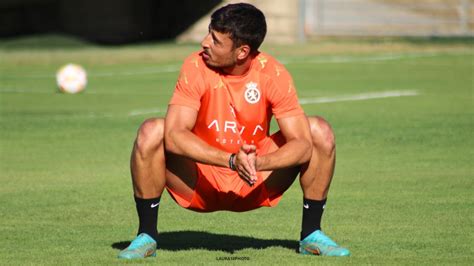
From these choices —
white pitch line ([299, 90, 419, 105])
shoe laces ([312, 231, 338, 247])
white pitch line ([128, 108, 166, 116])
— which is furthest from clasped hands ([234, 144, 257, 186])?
white pitch line ([299, 90, 419, 105])

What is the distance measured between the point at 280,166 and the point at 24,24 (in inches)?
1237

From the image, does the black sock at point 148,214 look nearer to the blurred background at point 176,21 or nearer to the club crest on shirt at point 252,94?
the club crest on shirt at point 252,94

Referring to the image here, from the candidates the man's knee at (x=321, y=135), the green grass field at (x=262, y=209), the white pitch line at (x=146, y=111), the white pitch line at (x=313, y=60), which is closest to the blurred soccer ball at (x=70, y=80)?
the green grass field at (x=262, y=209)

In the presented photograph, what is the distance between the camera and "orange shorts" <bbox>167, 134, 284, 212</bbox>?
7.54 m

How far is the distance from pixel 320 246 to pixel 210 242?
1013 mm

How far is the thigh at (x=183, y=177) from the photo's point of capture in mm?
7527

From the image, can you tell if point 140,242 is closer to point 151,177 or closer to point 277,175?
point 151,177

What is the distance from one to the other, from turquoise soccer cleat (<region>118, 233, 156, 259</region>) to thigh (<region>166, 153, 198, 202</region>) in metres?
0.36

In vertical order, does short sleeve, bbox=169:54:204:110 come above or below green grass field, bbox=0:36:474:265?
above

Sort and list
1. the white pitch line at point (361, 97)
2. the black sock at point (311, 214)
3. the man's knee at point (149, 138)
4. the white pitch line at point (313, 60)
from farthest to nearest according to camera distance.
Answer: the white pitch line at point (313, 60) → the white pitch line at point (361, 97) → the black sock at point (311, 214) → the man's knee at point (149, 138)

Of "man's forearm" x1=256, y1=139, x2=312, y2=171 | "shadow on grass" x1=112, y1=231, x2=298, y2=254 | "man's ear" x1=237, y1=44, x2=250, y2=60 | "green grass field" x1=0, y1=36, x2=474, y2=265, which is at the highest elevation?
"man's ear" x1=237, y1=44, x2=250, y2=60

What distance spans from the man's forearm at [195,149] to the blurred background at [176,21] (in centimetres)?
2903

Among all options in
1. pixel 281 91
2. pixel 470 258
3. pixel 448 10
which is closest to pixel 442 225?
pixel 470 258

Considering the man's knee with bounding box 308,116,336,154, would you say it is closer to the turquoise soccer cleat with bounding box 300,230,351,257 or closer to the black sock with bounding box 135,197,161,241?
the turquoise soccer cleat with bounding box 300,230,351,257
